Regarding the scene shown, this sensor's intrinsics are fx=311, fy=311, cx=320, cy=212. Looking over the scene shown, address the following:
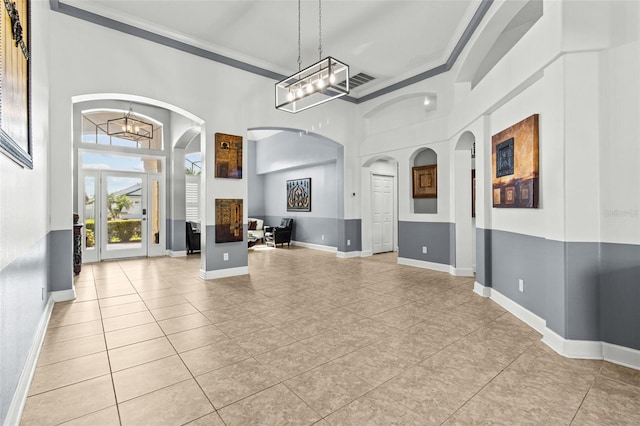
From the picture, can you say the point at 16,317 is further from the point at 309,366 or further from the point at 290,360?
the point at 309,366

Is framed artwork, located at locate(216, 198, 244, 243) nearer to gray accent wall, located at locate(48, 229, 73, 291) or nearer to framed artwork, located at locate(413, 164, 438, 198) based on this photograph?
gray accent wall, located at locate(48, 229, 73, 291)

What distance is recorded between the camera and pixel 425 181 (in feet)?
21.6

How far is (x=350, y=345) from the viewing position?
9.44 ft

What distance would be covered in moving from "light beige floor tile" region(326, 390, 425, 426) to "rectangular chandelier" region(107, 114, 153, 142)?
7293mm

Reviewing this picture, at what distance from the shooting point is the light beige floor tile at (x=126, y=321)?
3395mm

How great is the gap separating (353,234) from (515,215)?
14.9ft

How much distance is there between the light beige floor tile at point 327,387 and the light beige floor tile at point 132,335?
172 centimetres

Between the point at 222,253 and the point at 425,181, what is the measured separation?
4354 mm

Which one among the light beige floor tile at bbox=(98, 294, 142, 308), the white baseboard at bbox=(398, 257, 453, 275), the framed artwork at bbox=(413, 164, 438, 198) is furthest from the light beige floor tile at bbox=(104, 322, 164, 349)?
the framed artwork at bbox=(413, 164, 438, 198)

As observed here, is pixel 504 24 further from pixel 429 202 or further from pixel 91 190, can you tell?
pixel 91 190

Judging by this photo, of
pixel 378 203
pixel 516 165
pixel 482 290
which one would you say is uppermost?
pixel 516 165

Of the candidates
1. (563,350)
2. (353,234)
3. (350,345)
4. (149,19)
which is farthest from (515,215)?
(149,19)

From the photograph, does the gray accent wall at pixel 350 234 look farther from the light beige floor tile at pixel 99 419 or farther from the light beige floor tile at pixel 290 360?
the light beige floor tile at pixel 99 419

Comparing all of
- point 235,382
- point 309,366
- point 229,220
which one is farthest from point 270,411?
point 229,220
